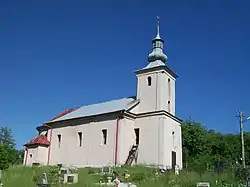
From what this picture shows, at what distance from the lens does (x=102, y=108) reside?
123ft

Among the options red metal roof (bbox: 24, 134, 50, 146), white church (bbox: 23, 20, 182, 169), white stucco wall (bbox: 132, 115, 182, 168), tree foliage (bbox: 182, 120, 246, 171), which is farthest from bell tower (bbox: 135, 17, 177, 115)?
tree foliage (bbox: 182, 120, 246, 171)

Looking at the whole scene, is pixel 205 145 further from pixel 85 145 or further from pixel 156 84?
pixel 85 145

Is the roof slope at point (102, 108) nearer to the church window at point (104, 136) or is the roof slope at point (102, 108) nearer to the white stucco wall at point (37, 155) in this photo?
the church window at point (104, 136)

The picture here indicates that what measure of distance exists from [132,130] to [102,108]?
5.01 metres

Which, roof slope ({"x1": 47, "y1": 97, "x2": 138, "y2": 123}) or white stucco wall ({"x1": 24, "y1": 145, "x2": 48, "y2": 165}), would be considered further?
white stucco wall ({"x1": 24, "y1": 145, "x2": 48, "y2": 165})

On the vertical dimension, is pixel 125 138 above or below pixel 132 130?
below

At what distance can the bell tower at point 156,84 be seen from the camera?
33.9m

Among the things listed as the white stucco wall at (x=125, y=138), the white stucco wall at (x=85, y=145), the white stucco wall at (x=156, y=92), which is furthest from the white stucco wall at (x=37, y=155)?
the white stucco wall at (x=156, y=92)

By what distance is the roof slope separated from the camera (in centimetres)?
3497

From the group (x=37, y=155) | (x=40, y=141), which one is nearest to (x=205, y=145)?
(x=40, y=141)

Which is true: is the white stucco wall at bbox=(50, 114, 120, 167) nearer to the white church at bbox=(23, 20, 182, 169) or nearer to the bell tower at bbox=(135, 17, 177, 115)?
the white church at bbox=(23, 20, 182, 169)

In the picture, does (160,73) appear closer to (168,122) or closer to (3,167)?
(168,122)

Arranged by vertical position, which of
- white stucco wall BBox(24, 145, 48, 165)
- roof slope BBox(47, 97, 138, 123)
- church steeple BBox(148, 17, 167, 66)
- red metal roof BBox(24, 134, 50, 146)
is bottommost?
white stucco wall BBox(24, 145, 48, 165)

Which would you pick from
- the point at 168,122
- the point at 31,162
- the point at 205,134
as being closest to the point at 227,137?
the point at 205,134
